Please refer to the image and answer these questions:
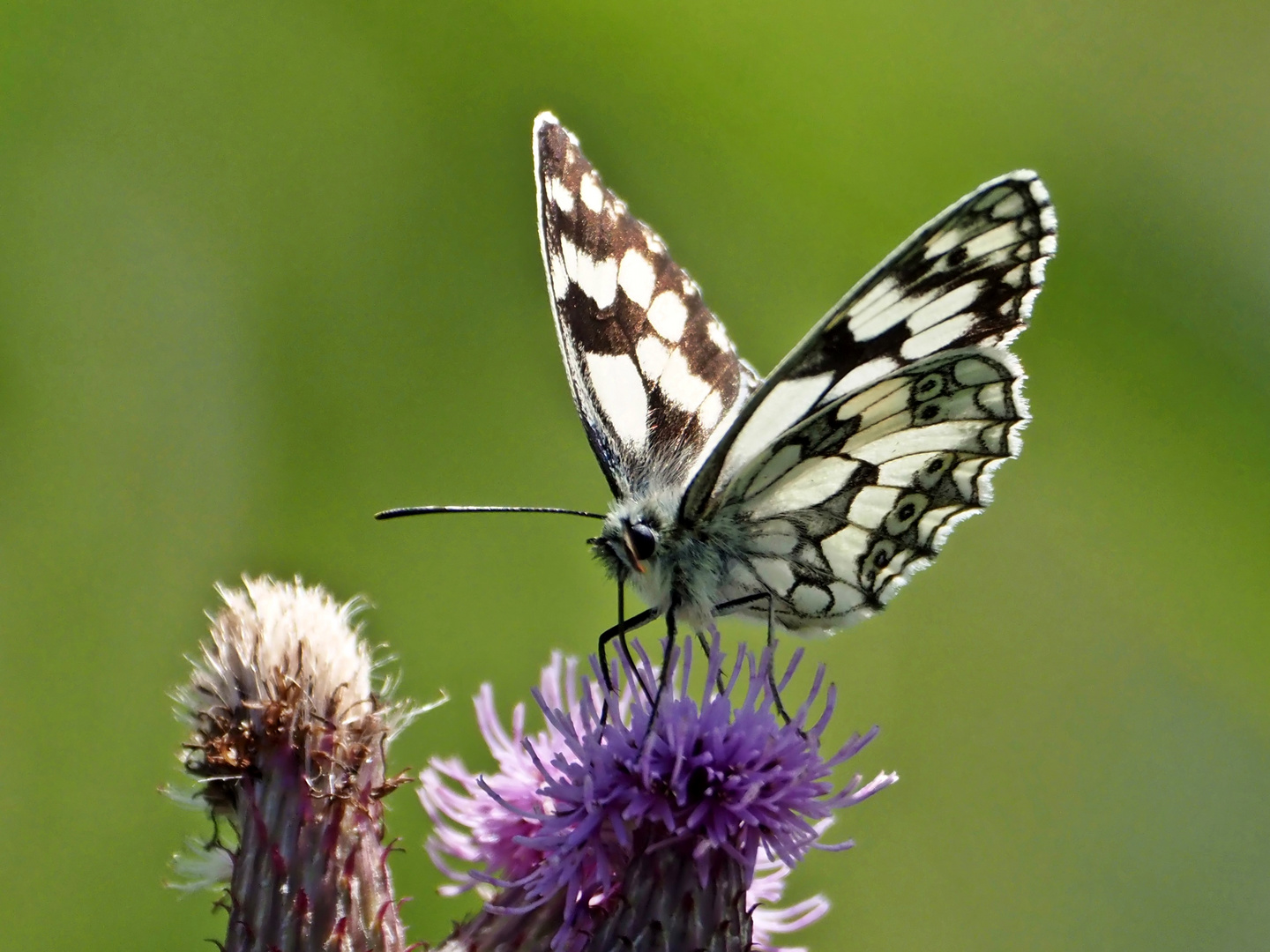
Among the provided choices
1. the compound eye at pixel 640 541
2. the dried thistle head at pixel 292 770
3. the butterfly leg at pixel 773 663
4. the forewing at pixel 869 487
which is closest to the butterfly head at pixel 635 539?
the compound eye at pixel 640 541

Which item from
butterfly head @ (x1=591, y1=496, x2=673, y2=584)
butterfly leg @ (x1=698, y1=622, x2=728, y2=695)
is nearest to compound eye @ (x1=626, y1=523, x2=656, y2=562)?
butterfly head @ (x1=591, y1=496, x2=673, y2=584)

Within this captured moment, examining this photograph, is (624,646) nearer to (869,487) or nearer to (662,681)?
(662,681)

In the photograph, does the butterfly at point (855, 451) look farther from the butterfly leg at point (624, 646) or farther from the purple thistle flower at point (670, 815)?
the purple thistle flower at point (670, 815)

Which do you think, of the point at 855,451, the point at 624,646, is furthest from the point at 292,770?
the point at 855,451

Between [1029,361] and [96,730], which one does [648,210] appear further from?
[96,730]

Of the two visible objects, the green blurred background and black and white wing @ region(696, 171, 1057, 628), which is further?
the green blurred background

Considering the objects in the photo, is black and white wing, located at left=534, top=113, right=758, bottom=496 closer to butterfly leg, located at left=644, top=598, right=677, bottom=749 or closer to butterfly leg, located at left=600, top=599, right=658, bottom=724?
butterfly leg, located at left=600, top=599, right=658, bottom=724
